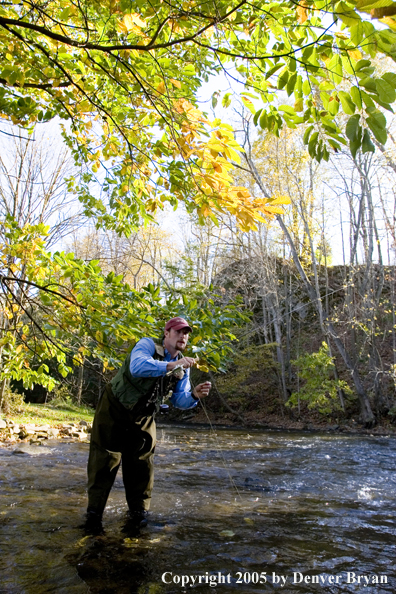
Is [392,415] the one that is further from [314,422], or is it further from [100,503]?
[100,503]

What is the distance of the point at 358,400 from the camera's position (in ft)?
61.1

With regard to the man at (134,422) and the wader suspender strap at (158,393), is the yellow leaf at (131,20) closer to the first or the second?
the man at (134,422)

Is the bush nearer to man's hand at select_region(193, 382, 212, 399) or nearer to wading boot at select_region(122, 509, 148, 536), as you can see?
wading boot at select_region(122, 509, 148, 536)

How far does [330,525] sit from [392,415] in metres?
13.9

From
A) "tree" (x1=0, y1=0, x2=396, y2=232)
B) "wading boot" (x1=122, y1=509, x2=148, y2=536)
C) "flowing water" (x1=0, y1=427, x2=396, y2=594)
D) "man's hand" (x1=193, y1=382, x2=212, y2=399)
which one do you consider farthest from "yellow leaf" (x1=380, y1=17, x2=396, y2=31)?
"wading boot" (x1=122, y1=509, x2=148, y2=536)

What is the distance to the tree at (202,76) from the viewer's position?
5.38 ft

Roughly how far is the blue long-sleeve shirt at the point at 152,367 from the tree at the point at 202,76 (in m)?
1.22

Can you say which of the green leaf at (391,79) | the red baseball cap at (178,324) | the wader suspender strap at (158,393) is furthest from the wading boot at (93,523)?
the green leaf at (391,79)

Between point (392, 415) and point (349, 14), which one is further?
point (392, 415)

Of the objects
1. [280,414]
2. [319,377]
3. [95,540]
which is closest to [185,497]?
[95,540]

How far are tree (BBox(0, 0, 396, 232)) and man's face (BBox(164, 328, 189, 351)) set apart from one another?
1.11 meters

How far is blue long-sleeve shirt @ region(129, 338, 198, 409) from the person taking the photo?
131 inches

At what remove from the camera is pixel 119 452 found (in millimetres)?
4043

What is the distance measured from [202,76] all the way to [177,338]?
2424 millimetres
